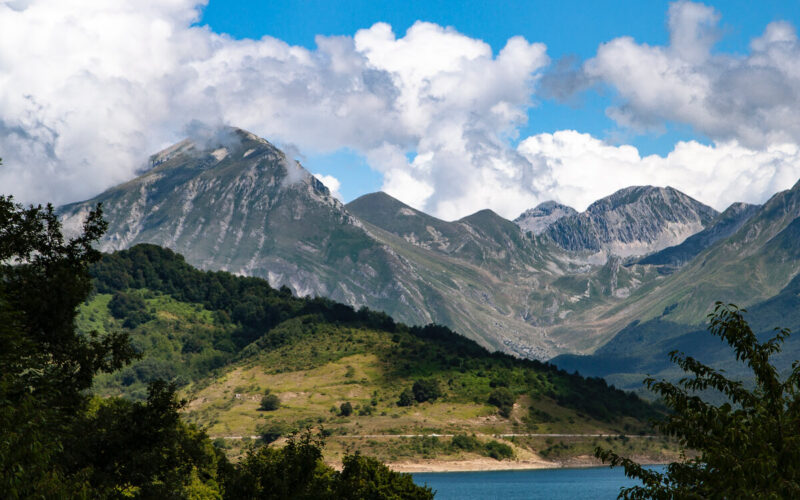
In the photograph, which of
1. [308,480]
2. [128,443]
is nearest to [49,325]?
[128,443]

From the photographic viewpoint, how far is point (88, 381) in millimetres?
45500

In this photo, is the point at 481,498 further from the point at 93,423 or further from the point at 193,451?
the point at 93,423

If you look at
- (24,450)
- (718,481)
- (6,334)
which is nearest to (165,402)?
(6,334)

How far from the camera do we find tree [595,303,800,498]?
28.2m

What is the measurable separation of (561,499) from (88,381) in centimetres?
14496

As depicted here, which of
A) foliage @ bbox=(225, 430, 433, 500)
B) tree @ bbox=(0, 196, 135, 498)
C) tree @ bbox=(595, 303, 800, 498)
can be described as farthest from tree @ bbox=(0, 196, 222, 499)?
tree @ bbox=(595, 303, 800, 498)

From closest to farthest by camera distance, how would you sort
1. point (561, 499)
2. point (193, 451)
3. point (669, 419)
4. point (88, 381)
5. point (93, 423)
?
point (669, 419) → point (88, 381) → point (93, 423) → point (193, 451) → point (561, 499)

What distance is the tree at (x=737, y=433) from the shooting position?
28250 mm

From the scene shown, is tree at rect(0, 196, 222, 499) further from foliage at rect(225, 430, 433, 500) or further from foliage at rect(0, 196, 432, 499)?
foliage at rect(225, 430, 433, 500)

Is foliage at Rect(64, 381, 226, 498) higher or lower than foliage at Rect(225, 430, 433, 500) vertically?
higher

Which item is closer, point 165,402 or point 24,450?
point 24,450

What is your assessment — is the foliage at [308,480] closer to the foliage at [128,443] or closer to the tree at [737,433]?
the foliage at [128,443]

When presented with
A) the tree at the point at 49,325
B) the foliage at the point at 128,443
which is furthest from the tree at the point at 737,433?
the foliage at the point at 128,443

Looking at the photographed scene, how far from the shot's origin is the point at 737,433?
29641mm
